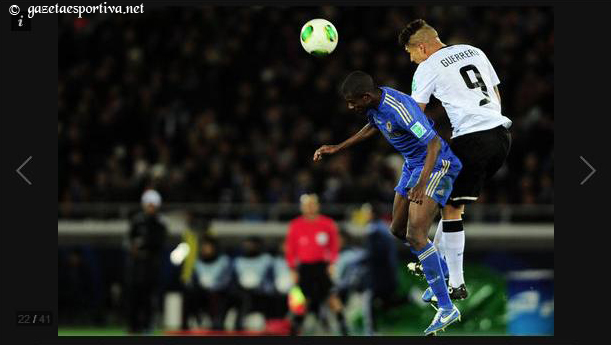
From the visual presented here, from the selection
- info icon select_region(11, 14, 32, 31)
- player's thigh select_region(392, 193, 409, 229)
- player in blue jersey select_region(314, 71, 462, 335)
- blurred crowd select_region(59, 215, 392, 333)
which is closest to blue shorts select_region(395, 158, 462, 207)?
player in blue jersey select_region(314, 71, 462, 335)

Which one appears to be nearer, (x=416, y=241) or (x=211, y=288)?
(x=416, y=241)

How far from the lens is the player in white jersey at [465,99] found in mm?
8641

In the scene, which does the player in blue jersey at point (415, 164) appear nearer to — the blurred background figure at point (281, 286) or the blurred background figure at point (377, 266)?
the blurred background figure at point (377, 266)

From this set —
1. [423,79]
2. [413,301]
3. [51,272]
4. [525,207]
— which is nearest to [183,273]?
[413,301]

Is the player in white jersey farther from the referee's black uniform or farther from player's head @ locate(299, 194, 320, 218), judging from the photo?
the referee's black uniform

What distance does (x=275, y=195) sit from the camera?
17.7m

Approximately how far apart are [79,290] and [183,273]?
1982 mm

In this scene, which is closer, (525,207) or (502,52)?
(525,207)

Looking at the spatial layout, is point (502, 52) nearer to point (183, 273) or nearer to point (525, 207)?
point (525, 207)

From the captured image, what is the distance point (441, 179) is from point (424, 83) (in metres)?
0.84

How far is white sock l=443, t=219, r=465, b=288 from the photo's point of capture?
902 cm

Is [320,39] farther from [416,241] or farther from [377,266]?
[377,266]

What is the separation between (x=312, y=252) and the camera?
14680 mm

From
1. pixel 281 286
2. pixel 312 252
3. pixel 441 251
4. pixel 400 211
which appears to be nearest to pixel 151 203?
pixel 281 286
